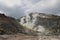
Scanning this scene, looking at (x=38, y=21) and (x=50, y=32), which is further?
(x=38, y=21)

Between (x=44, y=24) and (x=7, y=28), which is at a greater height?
(x=44, y=24)

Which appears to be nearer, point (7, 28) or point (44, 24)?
point (7, 28)

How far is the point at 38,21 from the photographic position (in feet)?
80.0

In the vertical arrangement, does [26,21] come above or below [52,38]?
above

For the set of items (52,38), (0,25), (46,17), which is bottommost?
(52,38)

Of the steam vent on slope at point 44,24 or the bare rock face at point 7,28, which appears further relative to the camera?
the steam vent on slope at point 44,24

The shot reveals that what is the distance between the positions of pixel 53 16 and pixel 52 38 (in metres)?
13.4

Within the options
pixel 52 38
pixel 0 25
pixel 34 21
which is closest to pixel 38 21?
pixel 34 21

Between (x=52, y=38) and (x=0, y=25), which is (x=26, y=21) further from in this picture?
(x=52, y=38)

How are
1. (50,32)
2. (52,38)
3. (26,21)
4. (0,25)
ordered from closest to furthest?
(52,38) → (0,25) → (50,32) → (26,21)

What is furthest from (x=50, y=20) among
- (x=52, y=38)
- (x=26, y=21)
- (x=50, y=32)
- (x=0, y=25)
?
(x=52, y=38)

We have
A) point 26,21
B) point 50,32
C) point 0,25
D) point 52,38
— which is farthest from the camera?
point 26,21

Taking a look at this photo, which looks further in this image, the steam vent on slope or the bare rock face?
the steam vent on slope

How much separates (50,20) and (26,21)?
4.39 metres
